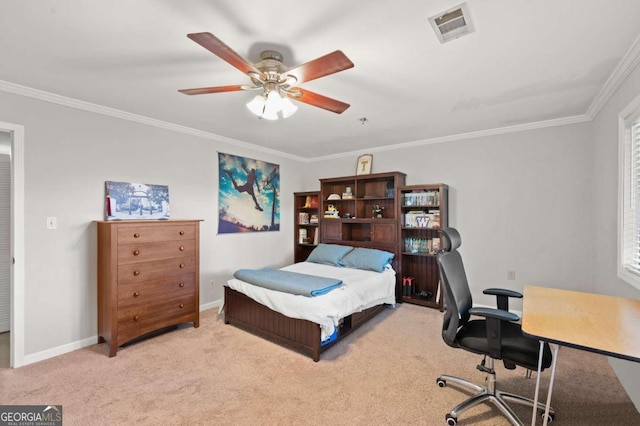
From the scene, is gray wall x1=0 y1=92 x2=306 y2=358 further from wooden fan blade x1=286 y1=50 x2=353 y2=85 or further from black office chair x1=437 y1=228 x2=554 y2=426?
black office chair x1=437 y1=228 x2=554 y2=426

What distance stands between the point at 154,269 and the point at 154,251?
0.18 meters

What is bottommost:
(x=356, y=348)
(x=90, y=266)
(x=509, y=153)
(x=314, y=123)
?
(x=356, y=348)

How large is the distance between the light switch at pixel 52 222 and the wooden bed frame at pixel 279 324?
1.72m

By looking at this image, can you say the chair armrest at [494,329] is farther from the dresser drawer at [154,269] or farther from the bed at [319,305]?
the dresser drawer at [154,269]

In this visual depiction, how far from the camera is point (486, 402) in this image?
6.60ft

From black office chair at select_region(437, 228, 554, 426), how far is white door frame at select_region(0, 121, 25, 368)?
135 inches

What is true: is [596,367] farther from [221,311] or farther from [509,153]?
[221,311]

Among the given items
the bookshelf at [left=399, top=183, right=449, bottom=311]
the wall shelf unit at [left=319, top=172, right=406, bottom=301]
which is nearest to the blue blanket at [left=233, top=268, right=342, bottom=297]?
the wall shelf unit at [left=319, top=172, right=406, bottom=301]

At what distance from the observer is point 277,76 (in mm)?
1932

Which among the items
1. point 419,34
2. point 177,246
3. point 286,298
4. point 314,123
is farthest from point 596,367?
point 177,246

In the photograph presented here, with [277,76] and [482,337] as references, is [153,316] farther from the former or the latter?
[482,337]

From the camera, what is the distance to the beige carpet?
1.88 metres

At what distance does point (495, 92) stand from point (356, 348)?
2698mm

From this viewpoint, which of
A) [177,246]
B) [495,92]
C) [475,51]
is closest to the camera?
[475,51]
